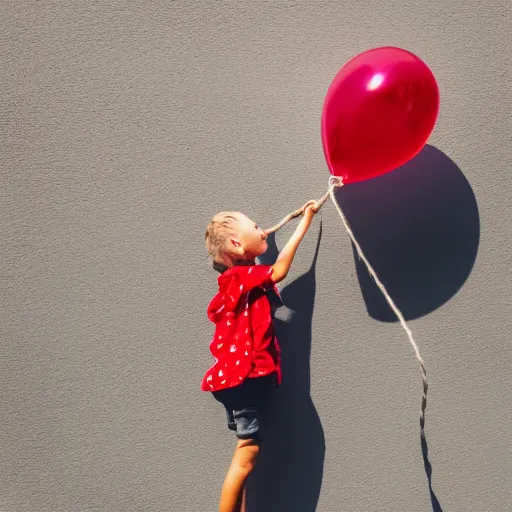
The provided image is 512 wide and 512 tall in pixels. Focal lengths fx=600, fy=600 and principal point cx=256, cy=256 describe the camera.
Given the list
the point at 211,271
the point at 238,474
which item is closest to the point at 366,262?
the point at 211,271

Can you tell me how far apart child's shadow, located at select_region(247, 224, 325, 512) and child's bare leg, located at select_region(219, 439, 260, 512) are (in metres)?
0.10

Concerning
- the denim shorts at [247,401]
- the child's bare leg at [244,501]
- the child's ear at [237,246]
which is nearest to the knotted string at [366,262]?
the child's ear at [237,246]

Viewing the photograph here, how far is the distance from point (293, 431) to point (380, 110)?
0.85 meters

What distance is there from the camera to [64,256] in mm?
1650

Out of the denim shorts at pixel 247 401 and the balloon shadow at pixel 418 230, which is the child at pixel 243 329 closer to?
the denim shorts at pixel 247 401

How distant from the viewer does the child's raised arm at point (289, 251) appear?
146cm

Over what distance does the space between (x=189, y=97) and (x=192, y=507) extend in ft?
3.62

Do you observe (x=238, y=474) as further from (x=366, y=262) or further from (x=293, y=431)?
(x=366, y=262)

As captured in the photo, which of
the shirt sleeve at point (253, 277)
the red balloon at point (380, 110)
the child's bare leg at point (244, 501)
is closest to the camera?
the red balloon at point (380, 110)

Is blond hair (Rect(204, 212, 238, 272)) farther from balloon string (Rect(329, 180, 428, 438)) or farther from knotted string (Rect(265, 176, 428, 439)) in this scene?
balloon string (Rect(329, 180, 428, 438))

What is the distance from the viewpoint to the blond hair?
4.71 ft

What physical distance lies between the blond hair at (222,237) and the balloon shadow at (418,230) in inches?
13.2

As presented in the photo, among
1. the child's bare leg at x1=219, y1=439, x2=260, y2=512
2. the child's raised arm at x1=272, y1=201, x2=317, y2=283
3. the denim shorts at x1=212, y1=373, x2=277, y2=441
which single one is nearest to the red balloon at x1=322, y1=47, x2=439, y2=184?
the child's raised arm at x1=272, y1=201, x2=317, y2=283

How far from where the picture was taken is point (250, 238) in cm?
144
